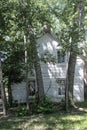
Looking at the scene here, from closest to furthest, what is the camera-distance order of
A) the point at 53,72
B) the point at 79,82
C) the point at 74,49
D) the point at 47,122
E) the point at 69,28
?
the point at 47,122, the point at 69,28, the point at 74,49, the point at 53,72, the point at 79,82

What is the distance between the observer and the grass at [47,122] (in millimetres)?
15484

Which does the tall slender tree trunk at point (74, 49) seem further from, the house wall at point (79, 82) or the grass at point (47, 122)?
the house wall at point (79, 82)

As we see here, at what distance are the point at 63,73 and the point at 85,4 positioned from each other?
8491mm

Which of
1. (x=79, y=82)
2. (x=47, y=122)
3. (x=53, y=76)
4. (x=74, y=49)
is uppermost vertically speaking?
(x=74, y=49)

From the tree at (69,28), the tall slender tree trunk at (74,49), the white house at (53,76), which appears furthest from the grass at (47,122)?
the white house at (53,76)

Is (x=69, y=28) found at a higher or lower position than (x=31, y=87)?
higher

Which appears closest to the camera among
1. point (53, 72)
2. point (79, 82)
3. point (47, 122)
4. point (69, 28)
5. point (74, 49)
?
point (47, 122)

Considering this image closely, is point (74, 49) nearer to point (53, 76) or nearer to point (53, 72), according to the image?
point (53, 72)

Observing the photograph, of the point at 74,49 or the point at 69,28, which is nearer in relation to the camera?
the point at 69,28

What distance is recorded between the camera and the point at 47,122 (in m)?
16.5

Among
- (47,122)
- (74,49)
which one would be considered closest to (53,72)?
(74,49)

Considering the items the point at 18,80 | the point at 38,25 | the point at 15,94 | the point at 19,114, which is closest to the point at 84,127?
the point at 19,114

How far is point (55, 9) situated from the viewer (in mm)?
18578

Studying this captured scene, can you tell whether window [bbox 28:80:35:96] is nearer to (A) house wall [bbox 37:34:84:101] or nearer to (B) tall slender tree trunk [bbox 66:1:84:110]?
(A) house wall [bbox 37:34:84:101]
